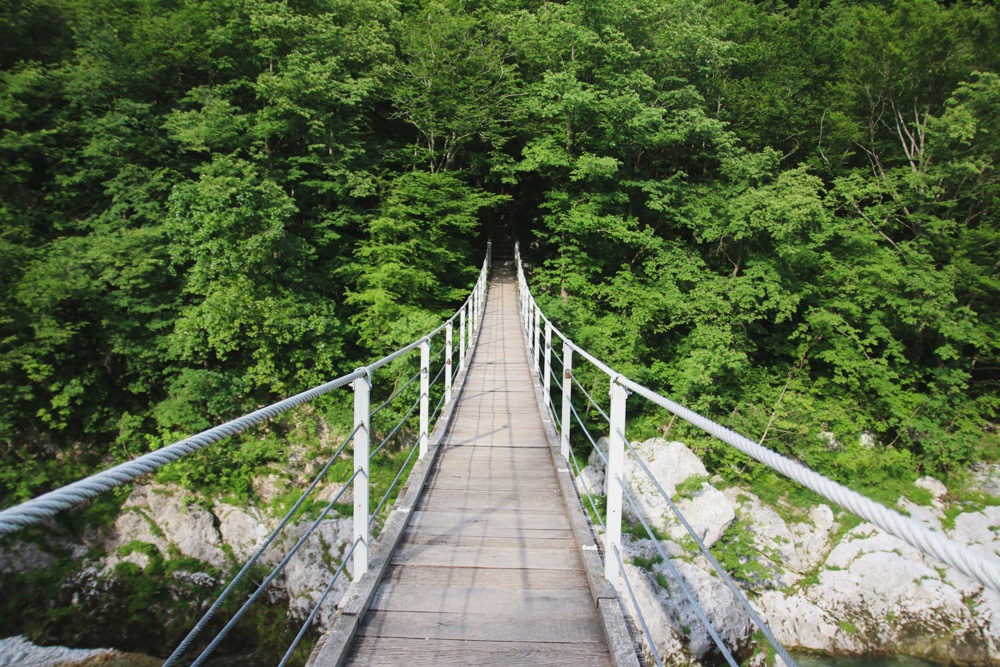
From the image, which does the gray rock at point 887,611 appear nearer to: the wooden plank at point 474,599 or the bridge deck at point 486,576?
the bridge deck at point 486,576

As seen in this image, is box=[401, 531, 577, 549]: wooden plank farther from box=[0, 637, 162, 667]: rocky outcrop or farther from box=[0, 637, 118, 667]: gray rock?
box=[0, 637, 118, 667]: gray rock

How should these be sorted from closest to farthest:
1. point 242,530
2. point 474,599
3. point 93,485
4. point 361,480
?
point 93,485
point 474,599
point 361,480
point 242,530

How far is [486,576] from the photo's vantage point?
8.64 ft

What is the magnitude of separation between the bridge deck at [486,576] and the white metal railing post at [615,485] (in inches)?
7.7

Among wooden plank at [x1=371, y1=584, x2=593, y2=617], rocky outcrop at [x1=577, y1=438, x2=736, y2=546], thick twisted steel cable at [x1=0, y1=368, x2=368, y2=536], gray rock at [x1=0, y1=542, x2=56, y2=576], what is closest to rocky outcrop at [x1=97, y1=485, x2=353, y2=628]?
gray rock at [x1=0, y1=542, x2=56, y2=576]

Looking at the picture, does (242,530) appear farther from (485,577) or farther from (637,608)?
(637,608)

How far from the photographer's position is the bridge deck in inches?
83.0

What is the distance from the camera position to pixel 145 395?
12312 millimetres

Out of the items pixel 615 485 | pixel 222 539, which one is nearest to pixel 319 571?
pixel 222 539

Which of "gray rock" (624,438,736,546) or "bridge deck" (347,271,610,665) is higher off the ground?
"bridge deck" (347,271,610,665)

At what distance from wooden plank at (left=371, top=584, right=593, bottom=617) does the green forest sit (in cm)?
918

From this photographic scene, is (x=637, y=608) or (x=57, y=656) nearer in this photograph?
(x=637, y=608)

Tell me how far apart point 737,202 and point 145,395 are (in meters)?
16.5

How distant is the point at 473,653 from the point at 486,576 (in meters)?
0.57
